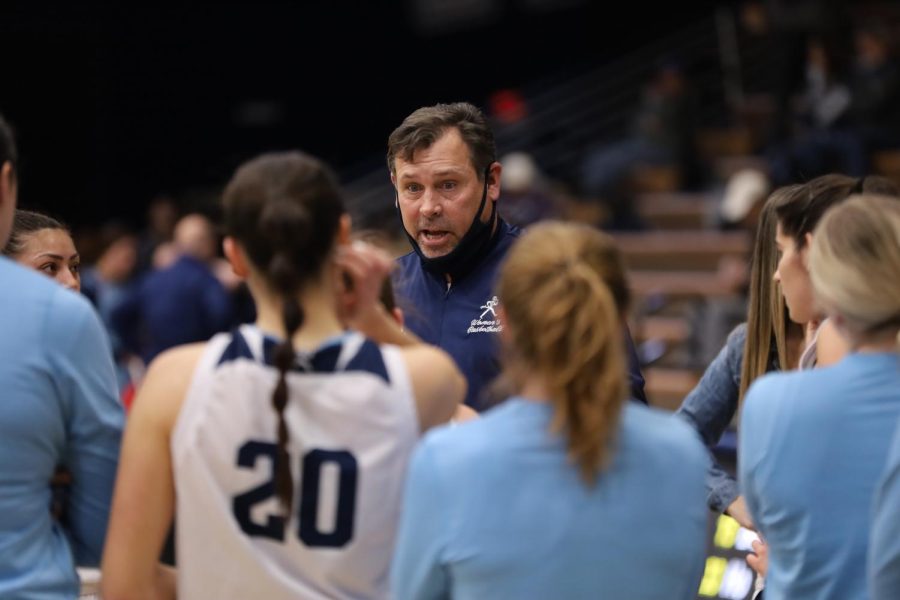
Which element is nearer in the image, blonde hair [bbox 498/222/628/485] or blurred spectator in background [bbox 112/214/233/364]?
blonde hair [bbox 498/222/628/485]

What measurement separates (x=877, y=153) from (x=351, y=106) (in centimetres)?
617

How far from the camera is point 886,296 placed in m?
2.25

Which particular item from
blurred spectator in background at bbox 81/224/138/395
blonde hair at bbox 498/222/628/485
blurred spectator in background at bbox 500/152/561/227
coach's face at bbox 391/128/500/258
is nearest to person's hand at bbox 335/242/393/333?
blonde hair at bbox 498/222/628/485

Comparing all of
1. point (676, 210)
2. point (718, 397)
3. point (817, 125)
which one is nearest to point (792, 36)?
point (817, 125)

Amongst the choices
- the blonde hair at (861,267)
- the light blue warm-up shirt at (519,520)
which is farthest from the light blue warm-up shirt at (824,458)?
A: the light blue warm-up shirt at (519,520)

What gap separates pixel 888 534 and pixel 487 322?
1.59 meters

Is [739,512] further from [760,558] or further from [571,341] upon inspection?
[571,341]

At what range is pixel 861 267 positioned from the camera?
2254mm

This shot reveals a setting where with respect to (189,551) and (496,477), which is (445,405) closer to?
(496,477)

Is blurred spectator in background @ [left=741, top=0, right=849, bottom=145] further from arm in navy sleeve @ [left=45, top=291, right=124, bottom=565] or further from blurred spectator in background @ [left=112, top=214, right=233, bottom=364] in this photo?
arm in navy sleeve @ [left=45, top=291, right=124, bottom=565]

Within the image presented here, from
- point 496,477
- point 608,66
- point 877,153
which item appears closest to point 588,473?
point 496,477

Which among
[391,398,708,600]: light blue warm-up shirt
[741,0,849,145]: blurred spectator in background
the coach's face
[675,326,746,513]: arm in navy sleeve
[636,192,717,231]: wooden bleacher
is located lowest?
[636,192,717,231]: wooden bleacher

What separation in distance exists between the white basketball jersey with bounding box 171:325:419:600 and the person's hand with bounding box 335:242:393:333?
136 millimetres

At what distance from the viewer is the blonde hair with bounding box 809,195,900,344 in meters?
2.25
